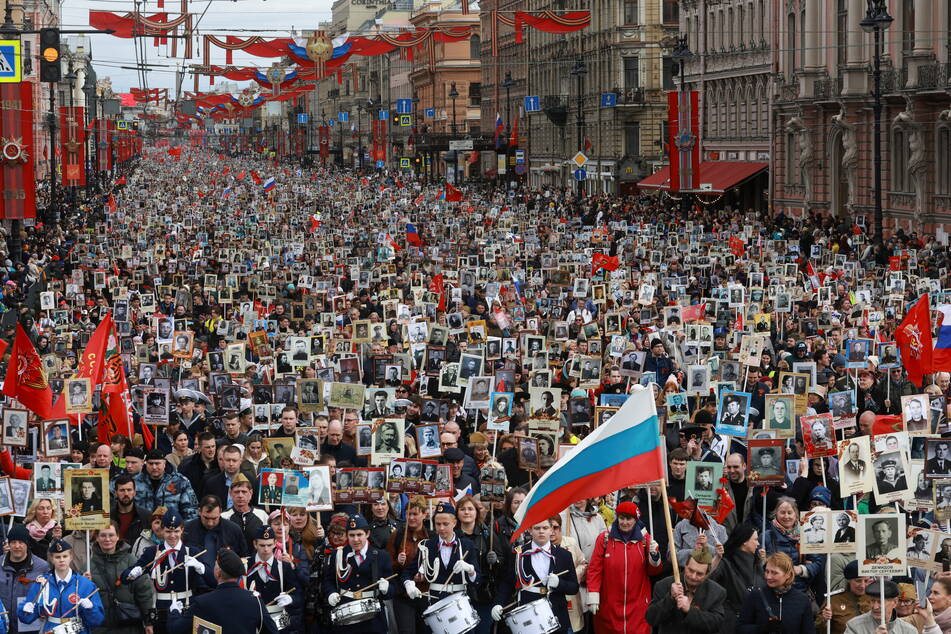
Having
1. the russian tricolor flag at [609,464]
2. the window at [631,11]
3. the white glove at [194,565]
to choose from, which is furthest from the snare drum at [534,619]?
the window at [631,11]

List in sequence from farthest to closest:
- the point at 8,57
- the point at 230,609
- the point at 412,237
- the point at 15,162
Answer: the point at 412,237
the point at 15,162
the point at 8,57
the point at 230,609

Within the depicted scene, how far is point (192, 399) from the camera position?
1770cm

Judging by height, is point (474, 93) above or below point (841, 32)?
above

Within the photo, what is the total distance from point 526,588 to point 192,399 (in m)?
7.67

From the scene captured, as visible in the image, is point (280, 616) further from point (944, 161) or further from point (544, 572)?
point (944, 161)

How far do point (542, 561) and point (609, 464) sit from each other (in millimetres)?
1064

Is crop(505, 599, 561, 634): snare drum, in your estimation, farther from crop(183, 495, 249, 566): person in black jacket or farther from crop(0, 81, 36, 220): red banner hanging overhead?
crop(0, 81, 36, 220): red banner hanging overhead

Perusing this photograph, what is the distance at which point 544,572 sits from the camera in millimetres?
10812

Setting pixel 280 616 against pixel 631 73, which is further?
pixel 631 73

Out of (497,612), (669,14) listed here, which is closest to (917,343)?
(497,612)

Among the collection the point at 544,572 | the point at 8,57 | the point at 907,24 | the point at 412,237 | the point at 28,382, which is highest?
the point at 907,24

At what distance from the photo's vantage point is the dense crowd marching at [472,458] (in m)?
10.5

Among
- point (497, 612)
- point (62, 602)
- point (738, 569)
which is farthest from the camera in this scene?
point (497, 612)

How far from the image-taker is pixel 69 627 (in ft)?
34.1
